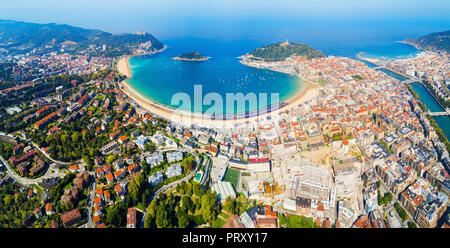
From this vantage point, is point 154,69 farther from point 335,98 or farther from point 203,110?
point 335,98

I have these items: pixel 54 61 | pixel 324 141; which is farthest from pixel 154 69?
pixel 324 141

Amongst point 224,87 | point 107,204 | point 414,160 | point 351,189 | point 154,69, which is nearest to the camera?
point 107,204

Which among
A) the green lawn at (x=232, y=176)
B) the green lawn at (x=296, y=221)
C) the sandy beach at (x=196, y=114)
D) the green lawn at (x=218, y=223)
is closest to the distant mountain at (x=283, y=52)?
the sandy beach at (x=196, y=114)

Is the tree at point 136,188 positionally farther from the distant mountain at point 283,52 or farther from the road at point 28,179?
the distant mountain at point 283,52

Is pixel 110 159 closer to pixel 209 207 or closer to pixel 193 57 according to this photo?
pixel 209 207

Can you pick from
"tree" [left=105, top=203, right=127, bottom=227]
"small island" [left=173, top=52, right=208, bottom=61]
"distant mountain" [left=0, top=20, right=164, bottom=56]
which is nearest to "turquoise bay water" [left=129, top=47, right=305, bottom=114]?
"small island" [left=173, top=52, right=208, bottom=61]

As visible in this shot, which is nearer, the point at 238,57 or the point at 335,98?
the point at 335,98
